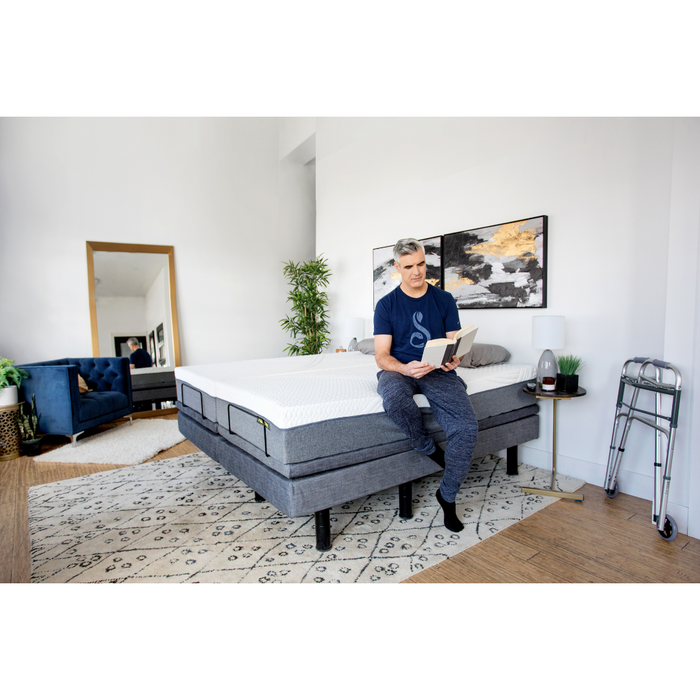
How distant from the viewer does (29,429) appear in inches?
141

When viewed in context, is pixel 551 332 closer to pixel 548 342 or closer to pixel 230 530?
pixel 548 342

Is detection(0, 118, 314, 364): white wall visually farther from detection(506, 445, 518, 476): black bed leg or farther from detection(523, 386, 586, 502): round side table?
detection(523, 386, 586, 502): round side table

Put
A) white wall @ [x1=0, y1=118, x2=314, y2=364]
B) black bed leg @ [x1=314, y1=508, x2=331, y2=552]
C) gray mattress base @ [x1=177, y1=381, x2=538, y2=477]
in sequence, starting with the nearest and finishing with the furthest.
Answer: gray mattress base @ [x1=177, y1=381, x2=538, y2=477] → black bed leg @ [x1=314, y1=508, x2=331, y2=552] → white wall @ [x1=0, y1=118, x2=314, y2=364]

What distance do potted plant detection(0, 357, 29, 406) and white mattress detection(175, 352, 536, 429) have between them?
4.89ft

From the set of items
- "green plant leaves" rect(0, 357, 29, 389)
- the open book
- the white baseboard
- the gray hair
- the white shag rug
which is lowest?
the white shag rug

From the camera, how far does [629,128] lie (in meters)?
2.48

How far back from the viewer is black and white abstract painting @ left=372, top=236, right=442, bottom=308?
3654 mm

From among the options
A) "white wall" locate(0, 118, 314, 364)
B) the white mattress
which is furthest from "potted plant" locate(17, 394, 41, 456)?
the white mattress

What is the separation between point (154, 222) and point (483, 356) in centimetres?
414

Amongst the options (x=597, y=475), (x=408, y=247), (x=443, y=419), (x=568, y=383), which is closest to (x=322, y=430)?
(x=443, y=419)

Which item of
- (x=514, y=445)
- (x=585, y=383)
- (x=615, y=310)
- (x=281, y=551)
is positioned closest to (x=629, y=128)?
(x=615, y=310)
